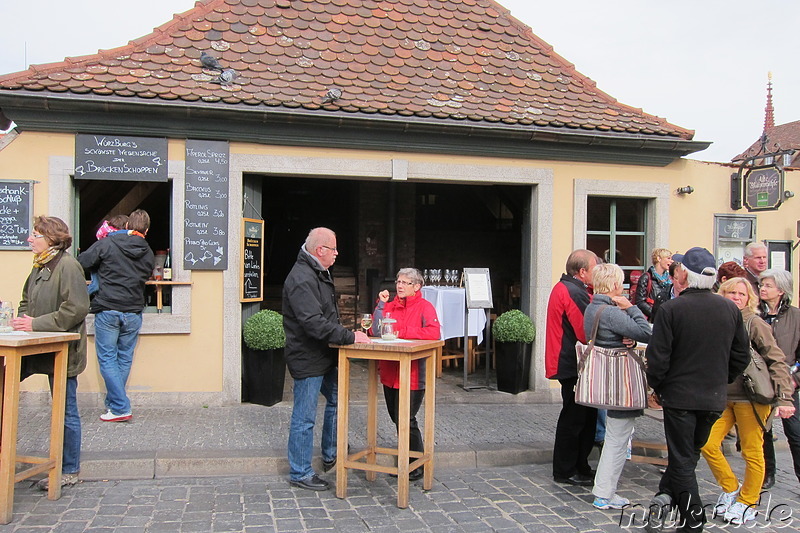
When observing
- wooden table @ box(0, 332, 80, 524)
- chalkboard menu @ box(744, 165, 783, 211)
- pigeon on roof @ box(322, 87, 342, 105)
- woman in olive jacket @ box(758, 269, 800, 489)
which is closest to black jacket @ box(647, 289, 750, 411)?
woman in olive jacket @ box(758, 269, 800, 489)

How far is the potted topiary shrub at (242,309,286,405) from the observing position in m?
7.35

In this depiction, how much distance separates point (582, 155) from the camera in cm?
852

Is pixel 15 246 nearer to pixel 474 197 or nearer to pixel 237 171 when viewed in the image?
pixel 237 171

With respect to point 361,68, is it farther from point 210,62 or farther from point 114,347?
point 114,347

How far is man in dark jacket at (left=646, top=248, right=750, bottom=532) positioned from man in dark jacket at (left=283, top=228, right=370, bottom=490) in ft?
6.55

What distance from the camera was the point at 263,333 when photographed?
7.32 meters

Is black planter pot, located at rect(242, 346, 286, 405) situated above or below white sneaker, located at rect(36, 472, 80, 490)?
above

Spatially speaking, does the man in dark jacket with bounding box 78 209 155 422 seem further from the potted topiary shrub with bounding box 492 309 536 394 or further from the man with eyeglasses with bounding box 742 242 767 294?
the man with eyeglasses with bounding box 742 242 767 294

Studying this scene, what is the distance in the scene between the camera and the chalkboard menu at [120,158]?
716cm

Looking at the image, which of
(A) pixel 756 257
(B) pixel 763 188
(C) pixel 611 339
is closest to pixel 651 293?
(A) pixel 756 257

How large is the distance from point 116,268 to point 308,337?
2537 millimetres

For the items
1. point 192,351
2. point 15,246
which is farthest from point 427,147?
point 15,246

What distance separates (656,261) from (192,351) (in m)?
4.85

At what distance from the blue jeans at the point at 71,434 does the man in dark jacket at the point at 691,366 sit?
3965mm
